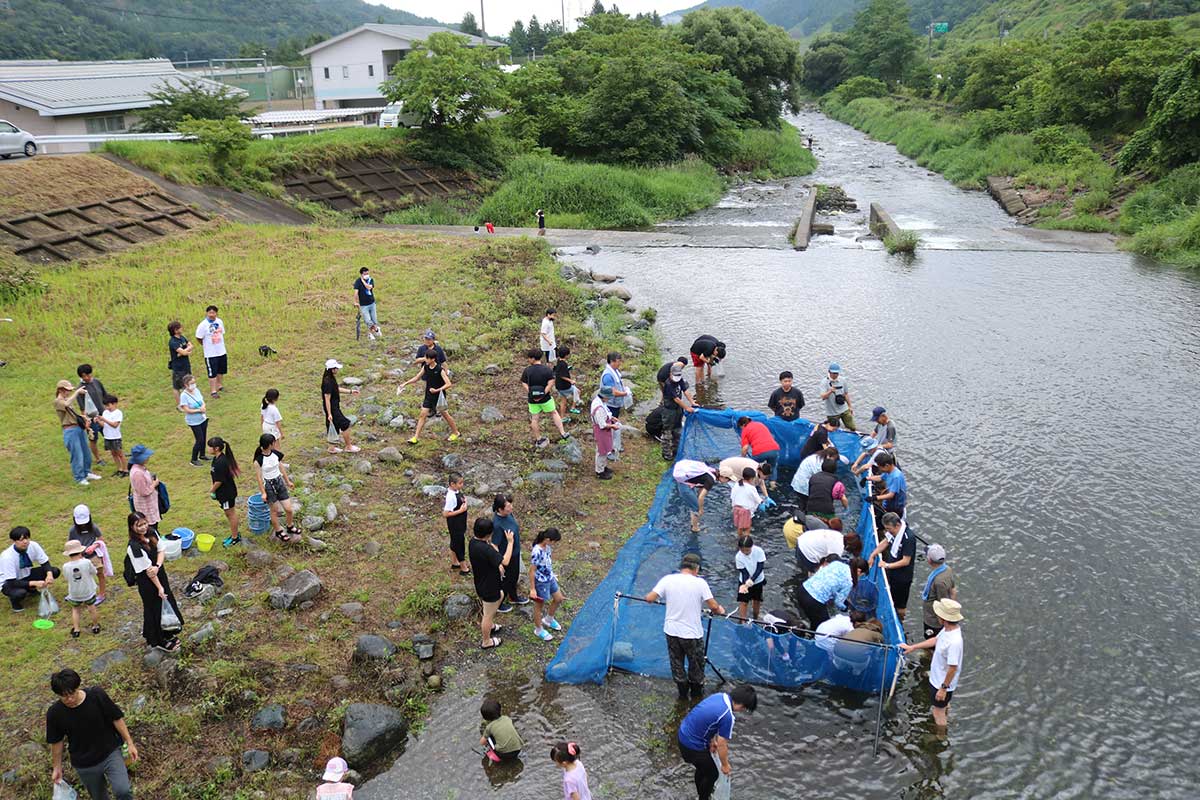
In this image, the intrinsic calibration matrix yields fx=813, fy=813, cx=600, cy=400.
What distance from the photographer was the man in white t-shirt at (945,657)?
28.0 feet

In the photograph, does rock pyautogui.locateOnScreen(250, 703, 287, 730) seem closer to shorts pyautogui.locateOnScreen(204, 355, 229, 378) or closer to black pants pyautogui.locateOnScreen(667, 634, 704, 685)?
black pants pyautogui.locateOnScreen(667, 634, 704, 685)

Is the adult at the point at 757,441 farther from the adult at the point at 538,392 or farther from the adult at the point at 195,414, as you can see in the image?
the adult at the point at 195,414

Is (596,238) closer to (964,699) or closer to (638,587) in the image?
(638,587)

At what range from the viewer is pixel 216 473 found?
1081cm

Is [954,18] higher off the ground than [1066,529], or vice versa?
[954,18]

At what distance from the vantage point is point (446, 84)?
1597 inches

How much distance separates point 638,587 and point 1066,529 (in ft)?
22.5

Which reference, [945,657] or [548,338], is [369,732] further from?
[548,338]

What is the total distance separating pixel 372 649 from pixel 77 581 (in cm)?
343

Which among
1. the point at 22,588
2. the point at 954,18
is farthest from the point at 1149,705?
the point at 954,18

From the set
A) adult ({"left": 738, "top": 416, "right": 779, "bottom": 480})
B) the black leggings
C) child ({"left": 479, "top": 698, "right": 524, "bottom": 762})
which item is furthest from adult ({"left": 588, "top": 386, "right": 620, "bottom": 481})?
the black leggings

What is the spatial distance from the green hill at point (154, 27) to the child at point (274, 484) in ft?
300

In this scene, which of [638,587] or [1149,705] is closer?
[1149,705]

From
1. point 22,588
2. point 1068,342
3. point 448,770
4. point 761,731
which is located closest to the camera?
point 448,770
